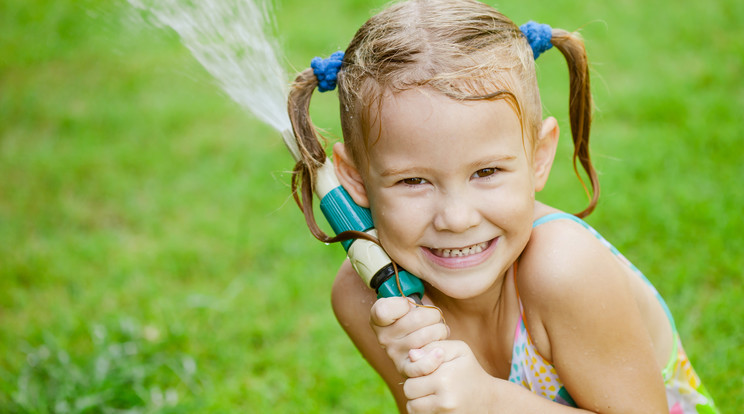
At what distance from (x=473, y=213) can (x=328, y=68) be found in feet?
1.97

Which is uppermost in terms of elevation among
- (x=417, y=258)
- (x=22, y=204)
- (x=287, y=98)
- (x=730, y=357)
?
(x=287, y=98)

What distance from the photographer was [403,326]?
1876 mm

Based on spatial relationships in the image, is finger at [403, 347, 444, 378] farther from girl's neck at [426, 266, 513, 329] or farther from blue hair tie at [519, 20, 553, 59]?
blue hair tie at [519, 20, 553, 59]

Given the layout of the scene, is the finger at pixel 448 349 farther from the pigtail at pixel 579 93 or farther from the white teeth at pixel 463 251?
the pigtail at pixel 579 93

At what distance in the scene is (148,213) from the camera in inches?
187

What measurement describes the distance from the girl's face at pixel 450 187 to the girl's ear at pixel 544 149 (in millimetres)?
84

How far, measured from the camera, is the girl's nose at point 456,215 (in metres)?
1.80

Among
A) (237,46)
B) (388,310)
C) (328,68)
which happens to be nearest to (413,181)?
(388,310)

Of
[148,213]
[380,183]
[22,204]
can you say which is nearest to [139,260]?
[148,213]

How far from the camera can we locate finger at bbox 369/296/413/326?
1856 millimetres

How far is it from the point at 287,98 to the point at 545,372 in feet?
3.57

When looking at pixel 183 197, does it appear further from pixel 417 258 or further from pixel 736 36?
pixel 736 36

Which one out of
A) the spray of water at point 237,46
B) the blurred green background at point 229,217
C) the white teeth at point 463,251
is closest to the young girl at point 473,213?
the white teeth at point 463,251

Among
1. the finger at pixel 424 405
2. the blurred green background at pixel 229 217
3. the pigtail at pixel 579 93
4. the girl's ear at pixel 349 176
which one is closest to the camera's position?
the finger at pixel 424 405
